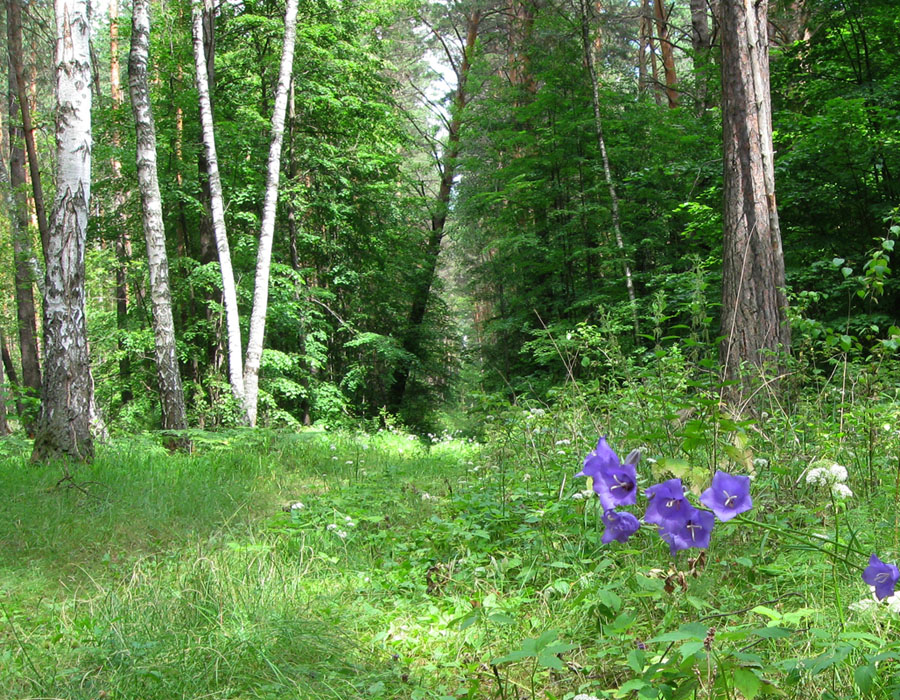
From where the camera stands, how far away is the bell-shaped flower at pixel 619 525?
1366 mm

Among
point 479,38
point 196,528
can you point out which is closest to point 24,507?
point 196,528

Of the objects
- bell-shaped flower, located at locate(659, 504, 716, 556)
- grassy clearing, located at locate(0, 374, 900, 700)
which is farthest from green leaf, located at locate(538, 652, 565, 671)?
bell-shaped flower, located at locate(659, 504, 716, 556)

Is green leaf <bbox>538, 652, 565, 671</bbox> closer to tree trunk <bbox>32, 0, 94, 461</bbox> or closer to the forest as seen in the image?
Answer: the forest

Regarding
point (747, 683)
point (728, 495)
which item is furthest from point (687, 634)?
point (728, 495)

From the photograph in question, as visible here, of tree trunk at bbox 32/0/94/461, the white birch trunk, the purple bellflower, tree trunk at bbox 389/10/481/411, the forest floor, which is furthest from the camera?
tree trunk at bbox 389/10/481/411

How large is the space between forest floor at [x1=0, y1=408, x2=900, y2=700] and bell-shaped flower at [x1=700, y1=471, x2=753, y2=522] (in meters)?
0.06

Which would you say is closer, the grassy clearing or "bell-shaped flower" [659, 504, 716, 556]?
"bell-shaped flower" [659, 504, 716, 556]

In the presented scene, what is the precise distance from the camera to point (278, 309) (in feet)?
37.6

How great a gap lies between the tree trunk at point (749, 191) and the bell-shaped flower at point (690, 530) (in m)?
4.17

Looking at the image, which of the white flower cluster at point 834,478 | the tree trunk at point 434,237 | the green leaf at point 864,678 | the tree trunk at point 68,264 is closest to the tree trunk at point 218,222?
the tree trunk at point 68,264

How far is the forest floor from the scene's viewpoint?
1.67 m

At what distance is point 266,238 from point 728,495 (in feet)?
30.0

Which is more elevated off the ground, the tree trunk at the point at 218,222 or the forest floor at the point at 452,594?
the tree trunk at the point at 218,222

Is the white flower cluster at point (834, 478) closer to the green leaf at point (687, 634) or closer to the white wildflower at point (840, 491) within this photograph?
the white wildflower at point (840, 491)
